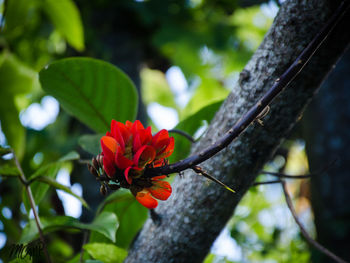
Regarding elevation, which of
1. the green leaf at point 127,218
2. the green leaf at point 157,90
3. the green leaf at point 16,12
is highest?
the green leaf at point 157,90

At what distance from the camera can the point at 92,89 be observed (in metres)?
0.59

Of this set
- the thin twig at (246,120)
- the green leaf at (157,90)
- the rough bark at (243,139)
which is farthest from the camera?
the green leaf at (157,90)

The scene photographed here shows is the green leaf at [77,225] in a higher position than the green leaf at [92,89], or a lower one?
lower

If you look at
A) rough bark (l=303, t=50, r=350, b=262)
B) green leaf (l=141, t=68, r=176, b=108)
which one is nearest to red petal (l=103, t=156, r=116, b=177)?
rough bark (l=303, t=50, r=350, b=262)

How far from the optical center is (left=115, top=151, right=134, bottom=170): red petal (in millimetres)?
292

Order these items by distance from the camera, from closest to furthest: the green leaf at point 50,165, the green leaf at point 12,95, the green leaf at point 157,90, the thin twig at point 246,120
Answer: the thin twig at point 246,120
the green leaf at point 50,165
the green leaf at point 12,95
the green leaf at point 157,90

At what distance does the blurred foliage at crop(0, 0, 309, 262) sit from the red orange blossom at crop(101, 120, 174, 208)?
7.5 inches

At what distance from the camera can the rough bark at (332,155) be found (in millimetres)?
863

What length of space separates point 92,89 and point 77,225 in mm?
236

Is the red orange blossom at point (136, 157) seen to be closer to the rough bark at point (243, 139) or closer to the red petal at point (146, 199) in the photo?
the red petal at point (146, 199)

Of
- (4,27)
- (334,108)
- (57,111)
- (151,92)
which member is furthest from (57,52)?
(334,108)

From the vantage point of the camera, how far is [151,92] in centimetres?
176

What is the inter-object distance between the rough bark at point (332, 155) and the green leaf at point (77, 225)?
0.62 metres

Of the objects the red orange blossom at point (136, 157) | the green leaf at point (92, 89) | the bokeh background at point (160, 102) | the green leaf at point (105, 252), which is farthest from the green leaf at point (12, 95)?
the red orange blossom at point (136, 157)
